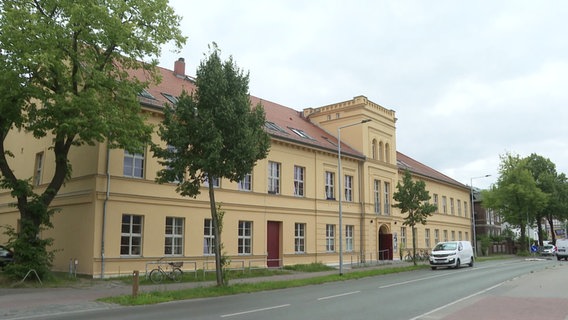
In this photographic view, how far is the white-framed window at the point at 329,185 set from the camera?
112 ft

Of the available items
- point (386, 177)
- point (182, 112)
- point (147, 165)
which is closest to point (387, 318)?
point (182, 112)

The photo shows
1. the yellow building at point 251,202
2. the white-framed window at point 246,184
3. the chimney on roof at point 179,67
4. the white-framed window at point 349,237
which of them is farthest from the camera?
the white-framed window at point 349,237

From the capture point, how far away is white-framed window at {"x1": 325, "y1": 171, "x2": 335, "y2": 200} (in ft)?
112

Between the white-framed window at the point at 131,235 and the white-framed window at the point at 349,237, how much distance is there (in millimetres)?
16887

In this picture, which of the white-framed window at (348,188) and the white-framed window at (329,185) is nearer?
the white-framed window at (329,185)

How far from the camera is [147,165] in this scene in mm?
23312

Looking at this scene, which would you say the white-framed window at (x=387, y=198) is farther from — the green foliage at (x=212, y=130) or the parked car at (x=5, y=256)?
the parked car at (x=5, y=256)

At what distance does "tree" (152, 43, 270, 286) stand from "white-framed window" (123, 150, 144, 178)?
4794 mm

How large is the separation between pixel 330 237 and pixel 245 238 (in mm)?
8242

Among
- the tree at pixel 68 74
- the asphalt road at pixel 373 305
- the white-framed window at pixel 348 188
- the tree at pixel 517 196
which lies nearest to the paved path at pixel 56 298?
the asphalt road at pixel 373 305

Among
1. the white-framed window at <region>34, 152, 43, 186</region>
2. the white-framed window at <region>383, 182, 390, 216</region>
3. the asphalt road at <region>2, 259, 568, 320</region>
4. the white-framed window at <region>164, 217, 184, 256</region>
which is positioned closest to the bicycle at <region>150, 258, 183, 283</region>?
the white-framed window at <region>164, 217, 184, 256</region>

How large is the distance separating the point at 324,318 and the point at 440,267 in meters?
23.9

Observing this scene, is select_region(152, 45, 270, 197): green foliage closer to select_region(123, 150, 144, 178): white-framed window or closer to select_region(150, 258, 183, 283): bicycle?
select_region(150, 258, 183, 283): bicycle

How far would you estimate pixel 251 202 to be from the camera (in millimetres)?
28016
